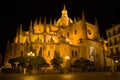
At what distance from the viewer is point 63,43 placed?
133ft

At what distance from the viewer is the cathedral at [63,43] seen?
4050cm

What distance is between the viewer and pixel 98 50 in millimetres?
46781

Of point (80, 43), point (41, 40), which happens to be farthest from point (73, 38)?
point (41, 40)

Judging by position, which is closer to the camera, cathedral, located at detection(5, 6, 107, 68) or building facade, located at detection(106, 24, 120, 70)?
building facade, located at detection(106, 24, 120, 70)

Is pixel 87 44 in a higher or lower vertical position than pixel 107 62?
higher

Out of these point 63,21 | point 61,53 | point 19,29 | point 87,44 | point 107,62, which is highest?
point 63,21

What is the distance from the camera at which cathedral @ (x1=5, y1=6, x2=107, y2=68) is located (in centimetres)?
4050

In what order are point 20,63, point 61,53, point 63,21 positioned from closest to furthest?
point 20,63 < point 61,53 < point 63,21

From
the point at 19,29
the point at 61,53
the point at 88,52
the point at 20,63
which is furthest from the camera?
the point at 19,29

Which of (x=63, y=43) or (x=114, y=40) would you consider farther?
(x=63, y=43)

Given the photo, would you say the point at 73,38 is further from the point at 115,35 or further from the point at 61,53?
the point at 115,35

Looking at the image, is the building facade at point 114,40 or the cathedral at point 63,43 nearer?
the building facade at point 114,40

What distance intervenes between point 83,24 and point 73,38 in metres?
5.95

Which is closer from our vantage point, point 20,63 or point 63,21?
point 20,63
